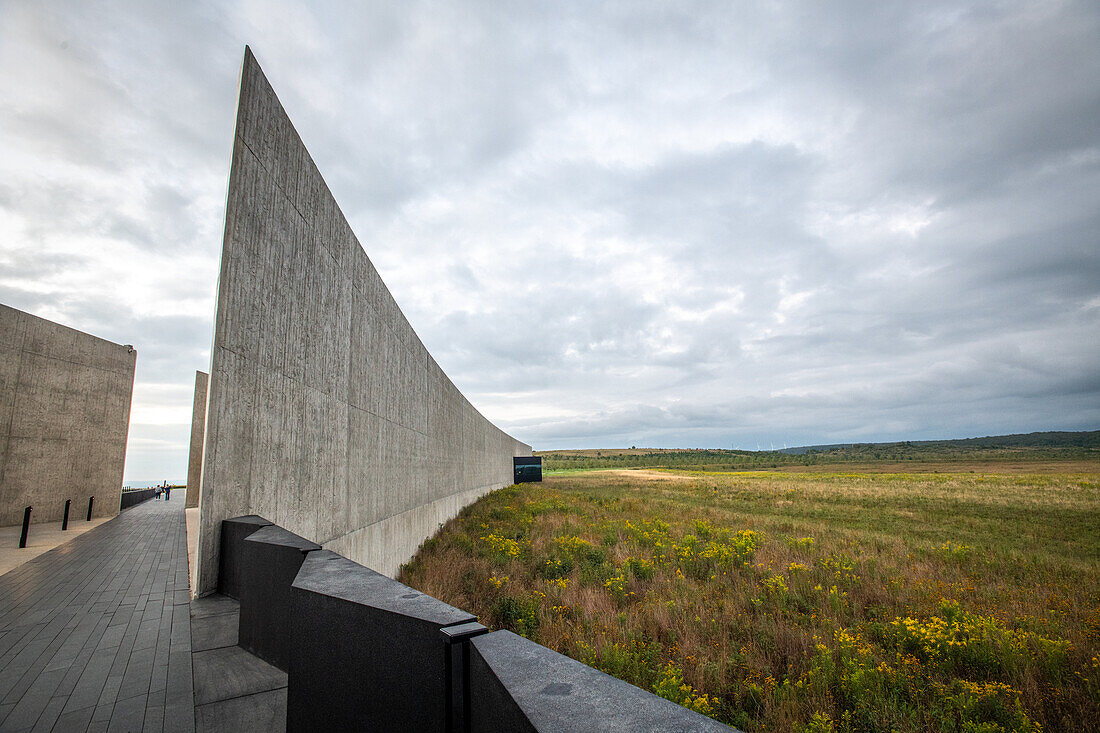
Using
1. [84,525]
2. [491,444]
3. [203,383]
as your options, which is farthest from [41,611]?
[491,444]

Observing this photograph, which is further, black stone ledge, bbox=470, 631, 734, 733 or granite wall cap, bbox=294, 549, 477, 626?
granite wall cap, bbox=294, 549, 477, 626

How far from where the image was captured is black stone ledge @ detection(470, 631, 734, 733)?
4.38 ft

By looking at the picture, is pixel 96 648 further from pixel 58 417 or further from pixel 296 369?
pixel 58 417

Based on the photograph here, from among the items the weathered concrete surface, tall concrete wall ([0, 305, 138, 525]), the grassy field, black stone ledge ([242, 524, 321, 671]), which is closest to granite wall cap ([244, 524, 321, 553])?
black stone ledge ([242, 524, 321, 671])

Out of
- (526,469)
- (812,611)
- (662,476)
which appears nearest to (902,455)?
(662,476)

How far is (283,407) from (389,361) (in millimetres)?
4614

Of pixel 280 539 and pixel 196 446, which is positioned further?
pixel 196 446

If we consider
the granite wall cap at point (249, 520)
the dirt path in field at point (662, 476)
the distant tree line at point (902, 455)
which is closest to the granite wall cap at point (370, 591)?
the granite wall cap at point (249, 520)

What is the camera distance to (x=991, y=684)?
206 inches

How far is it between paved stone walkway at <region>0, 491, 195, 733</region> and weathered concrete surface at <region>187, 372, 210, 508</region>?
53.0ft

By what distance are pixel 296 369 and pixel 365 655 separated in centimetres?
510

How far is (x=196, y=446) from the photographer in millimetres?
23422

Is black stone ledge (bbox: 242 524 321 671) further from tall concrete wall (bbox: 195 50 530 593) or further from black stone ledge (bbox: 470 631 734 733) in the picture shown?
black stone ledge (bbox: 470 631 734 733)

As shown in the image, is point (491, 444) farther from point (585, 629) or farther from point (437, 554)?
point (585, 629)
